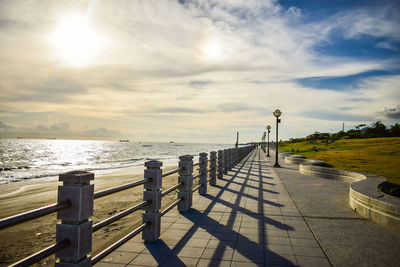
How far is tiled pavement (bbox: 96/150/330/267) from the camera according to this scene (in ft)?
12.7

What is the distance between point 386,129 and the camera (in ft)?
199

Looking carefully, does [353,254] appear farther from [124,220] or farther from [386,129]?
[386,129]

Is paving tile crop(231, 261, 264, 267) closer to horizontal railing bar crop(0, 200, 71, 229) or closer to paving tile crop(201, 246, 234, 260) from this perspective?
paving tile crop(201, 246, 234, 260)

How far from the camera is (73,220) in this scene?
102 inches

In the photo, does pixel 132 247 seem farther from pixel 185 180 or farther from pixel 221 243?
pixel 185 180

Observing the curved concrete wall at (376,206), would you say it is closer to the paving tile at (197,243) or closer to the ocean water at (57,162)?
the paving tile at (197,243)

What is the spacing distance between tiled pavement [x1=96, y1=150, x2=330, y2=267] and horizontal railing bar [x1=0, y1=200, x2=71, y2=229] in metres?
1.69

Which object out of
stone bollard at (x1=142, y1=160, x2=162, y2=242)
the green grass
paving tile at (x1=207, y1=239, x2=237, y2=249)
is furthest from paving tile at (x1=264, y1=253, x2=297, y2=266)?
the green grass

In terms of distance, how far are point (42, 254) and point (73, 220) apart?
15.6 inches

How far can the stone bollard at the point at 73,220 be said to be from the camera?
8.47 feet

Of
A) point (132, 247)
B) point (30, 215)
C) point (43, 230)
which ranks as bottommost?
point (43, 230)

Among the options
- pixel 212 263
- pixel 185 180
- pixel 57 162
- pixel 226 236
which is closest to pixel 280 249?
pixel 226 236

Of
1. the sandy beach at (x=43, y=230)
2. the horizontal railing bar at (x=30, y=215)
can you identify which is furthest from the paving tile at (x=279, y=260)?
the horizontal railing bar at (x=30, y=215)

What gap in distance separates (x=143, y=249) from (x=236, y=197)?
4.92 metres
